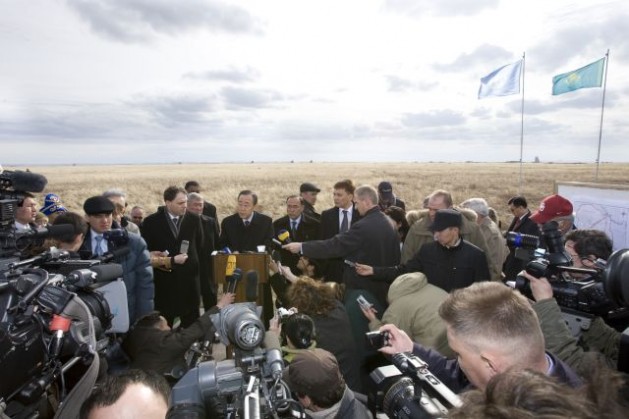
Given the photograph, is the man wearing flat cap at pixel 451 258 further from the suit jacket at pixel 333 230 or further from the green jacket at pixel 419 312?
the suit jacket at pixel 333 230

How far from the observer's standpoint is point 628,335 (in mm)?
1684

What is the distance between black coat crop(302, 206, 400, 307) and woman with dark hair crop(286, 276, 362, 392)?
120 centimetres

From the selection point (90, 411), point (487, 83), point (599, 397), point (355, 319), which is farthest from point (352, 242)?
point (487, 83)

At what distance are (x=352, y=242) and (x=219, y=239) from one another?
2.54 m

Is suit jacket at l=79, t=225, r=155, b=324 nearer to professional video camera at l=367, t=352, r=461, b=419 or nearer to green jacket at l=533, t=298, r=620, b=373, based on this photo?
professional video camera at l=367, t=352, r=461, b=419

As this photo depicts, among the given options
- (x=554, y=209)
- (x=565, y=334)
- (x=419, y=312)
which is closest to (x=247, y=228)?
(x=419, y=312)

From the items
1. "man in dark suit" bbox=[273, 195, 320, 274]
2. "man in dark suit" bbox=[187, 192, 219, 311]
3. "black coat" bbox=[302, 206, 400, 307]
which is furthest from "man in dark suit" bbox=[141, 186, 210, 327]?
"black coat" bbox=[302, 206, 400, 307]

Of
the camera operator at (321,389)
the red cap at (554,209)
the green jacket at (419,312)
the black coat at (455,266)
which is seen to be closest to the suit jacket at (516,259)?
the red cap at (554,209)

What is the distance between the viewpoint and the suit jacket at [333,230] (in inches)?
250

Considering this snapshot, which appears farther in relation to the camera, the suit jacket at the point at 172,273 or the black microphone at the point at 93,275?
the suit jacket at the point at 172,273

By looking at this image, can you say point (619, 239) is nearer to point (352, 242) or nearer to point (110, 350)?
point (352, 242)

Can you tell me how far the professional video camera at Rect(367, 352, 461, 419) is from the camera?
1.73 meters

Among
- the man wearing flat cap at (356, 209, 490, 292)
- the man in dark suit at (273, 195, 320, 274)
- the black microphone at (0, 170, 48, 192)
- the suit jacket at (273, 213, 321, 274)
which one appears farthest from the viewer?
the suit jacket at (273, 213, 321, 274)

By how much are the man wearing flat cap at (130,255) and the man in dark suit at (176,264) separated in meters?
0.99
